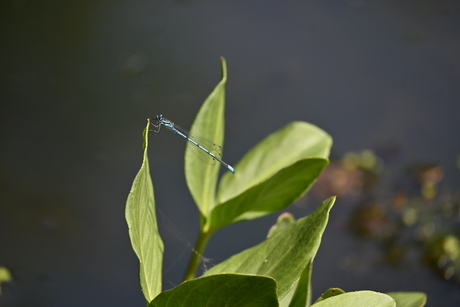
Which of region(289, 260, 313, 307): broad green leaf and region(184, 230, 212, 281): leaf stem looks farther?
region(184, 230, 212, 281): leaf stem

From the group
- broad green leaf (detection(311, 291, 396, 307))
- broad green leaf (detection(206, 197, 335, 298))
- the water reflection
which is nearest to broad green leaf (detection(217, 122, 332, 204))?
broad green leaf (detection(206, 197, 335, 298))

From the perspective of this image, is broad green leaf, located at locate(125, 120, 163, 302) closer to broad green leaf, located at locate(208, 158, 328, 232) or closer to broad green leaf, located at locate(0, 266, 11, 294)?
broad green leaf, located at locate(208, 158, 328, 232)

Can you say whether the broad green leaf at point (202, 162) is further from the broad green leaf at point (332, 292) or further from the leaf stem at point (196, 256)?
the broad green leaf at point (332, 292)

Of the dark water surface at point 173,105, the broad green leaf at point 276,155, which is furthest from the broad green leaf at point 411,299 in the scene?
the dark water surface at point 173,105

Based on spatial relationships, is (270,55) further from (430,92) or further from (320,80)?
(430,92)

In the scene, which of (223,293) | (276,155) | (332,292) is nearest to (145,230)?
(223,293)

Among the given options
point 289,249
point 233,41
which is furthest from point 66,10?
point 289,249
